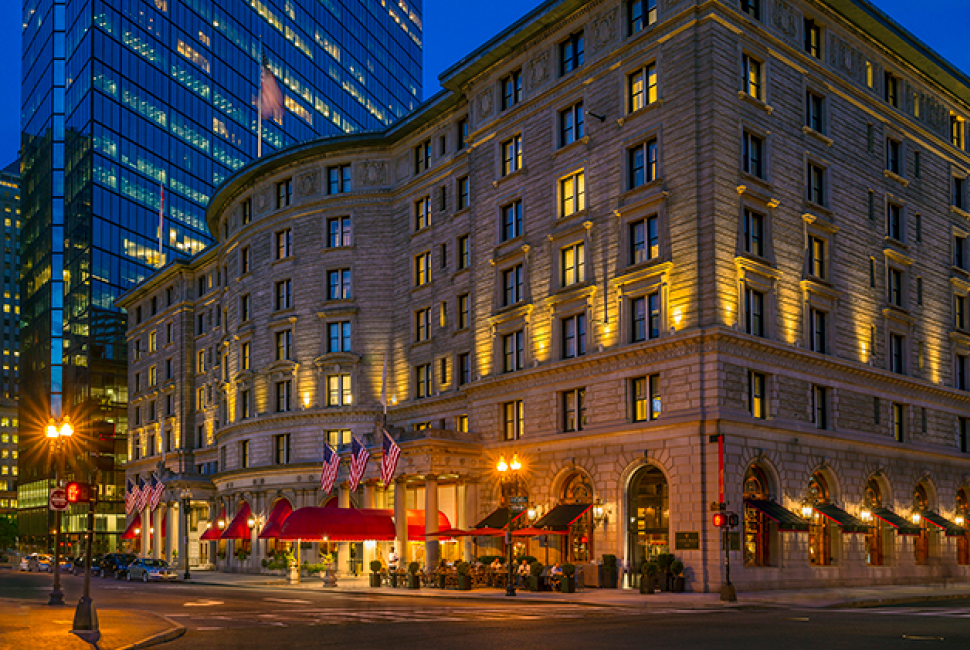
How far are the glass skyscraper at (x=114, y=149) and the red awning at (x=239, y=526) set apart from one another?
46.4m

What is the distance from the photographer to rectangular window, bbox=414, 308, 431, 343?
6244 cm

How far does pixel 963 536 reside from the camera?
51938mm

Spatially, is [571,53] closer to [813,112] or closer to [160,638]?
[813,112]

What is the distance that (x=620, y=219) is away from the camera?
4525cm

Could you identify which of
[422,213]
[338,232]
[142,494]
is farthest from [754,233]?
[142,494]

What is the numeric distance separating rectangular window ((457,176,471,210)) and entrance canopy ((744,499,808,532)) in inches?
1012

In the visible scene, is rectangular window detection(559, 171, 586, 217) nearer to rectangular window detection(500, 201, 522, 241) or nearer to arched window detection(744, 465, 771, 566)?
rectangular window detection(500, 201, 522, 241)

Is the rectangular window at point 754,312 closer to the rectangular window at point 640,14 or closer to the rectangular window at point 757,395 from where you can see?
the rectangular window at point 757,395

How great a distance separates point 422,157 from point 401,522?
79.2 ft

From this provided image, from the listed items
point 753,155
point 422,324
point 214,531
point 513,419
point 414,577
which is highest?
point 753,155

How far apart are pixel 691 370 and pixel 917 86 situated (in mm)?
24223

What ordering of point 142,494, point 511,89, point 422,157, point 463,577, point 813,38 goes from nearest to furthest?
point 463,577 → point 813,38 → point 511,89 → point 422,157 → point 142,494

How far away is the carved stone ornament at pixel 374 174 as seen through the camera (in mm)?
66375

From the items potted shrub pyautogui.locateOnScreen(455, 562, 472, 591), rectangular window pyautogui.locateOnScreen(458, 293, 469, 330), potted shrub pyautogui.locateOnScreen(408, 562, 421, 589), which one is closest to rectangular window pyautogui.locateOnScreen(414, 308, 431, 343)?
rectangular window pyautogui.locateOnScreen(458, 293, 469, 330)
